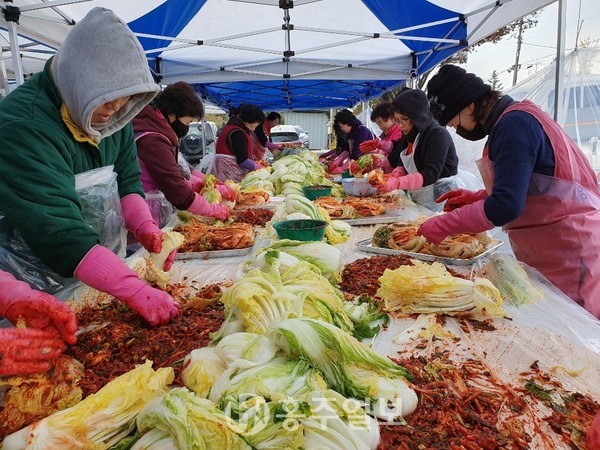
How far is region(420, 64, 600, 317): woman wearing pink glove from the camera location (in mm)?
2635

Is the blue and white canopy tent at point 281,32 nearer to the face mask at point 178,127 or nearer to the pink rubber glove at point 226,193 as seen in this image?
the face mask at point 178,127

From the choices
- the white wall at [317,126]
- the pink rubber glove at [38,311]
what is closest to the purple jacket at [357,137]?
the pink rubber glove at [38,311]

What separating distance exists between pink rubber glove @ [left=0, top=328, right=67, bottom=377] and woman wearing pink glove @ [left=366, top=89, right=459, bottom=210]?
417cm

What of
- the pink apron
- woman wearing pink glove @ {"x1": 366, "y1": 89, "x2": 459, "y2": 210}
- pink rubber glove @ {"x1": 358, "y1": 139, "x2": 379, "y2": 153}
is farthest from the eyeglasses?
pink rubber glove @ {"x1": 358, "y1": 139, "x2": 379, "y2": 153}

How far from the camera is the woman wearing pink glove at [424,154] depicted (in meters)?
5.18

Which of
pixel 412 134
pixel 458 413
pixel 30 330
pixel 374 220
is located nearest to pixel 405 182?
pixel 412 134

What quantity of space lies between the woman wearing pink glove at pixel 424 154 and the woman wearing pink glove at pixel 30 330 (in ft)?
13.3

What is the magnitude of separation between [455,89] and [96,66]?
2.34 metres

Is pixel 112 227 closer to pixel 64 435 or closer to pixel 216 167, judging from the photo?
pixel 64 435

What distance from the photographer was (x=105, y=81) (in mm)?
2129

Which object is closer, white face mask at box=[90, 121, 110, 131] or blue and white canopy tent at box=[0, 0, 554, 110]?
white face mask at box=[90, 121, 110, 131]

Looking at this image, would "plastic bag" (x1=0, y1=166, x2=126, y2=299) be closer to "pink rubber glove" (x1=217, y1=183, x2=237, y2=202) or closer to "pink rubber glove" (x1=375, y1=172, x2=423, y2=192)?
"pink rubber glove" (x1=217, y1=183, x2=237, y2=202)

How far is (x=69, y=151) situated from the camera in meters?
2.29

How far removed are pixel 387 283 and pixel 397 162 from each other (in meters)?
5.10
